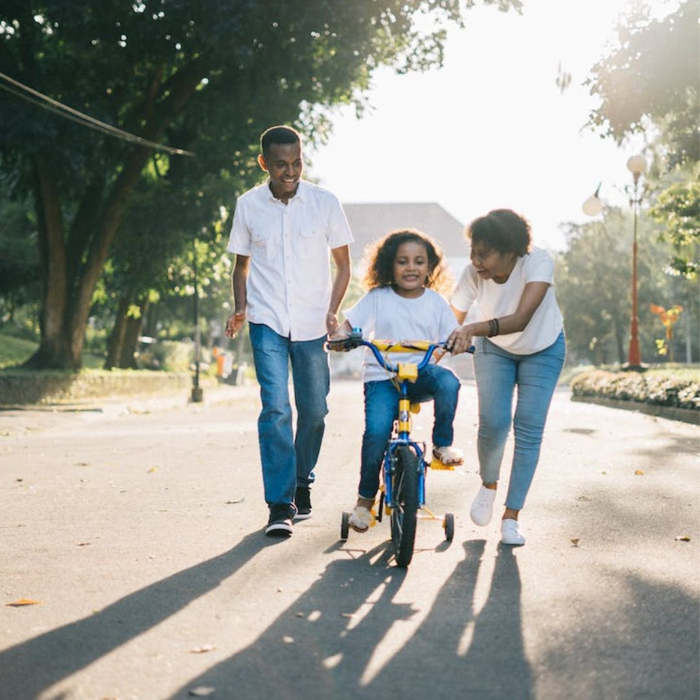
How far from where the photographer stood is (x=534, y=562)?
528cm

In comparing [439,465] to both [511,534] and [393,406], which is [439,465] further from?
[511,534]

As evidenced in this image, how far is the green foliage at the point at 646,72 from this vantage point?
16.6 meters

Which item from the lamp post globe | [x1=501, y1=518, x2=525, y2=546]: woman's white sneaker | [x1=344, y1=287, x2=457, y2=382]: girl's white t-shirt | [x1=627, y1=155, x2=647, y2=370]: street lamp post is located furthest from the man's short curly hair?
[x1=627, y1=155, x2=647, y2=370]: street lamp post

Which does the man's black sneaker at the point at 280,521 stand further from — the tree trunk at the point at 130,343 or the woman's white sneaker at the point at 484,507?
Answer: the tree trunk at the point at 130,343

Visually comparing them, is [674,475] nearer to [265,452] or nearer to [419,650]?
[265,452]

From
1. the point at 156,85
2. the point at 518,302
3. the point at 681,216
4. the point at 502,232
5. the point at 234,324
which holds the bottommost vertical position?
the point at 234,324

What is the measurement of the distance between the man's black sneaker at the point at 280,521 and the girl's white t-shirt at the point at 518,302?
139 centimetres

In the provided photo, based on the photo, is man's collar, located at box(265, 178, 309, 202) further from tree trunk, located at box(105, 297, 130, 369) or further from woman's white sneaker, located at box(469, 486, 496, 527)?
tree trunk, located at box(105, 297, 130, 369)

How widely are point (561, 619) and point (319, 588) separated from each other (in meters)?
1.05

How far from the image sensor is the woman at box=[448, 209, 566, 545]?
5590mm

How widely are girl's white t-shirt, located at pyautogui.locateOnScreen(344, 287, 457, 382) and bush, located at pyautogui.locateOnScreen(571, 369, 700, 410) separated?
1253 cm

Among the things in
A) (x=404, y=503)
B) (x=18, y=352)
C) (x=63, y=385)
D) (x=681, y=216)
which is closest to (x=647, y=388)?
(x=681, y=216)

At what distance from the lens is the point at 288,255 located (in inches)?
243

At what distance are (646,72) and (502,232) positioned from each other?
12.5 metres
